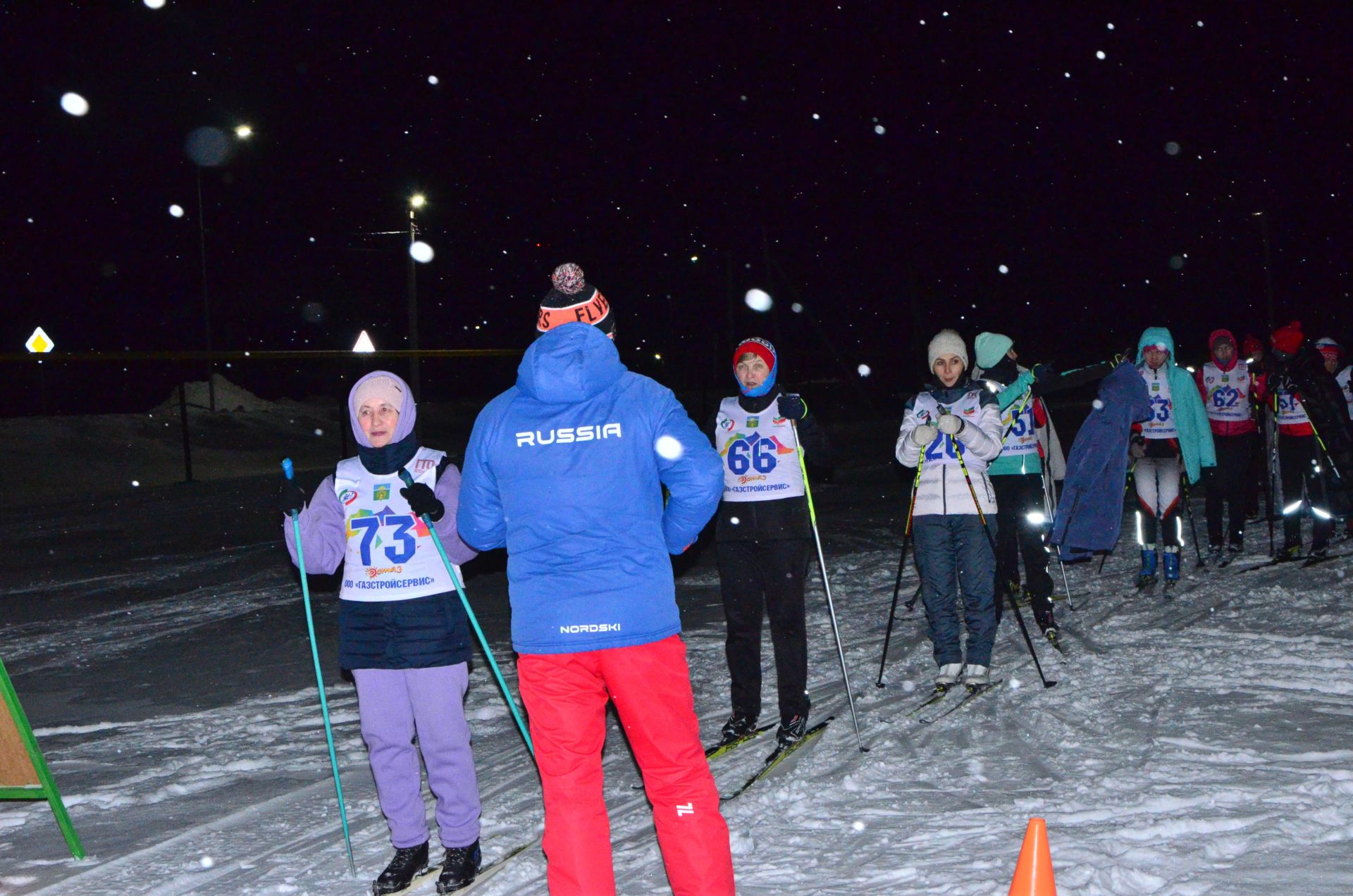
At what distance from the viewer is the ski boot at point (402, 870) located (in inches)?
153

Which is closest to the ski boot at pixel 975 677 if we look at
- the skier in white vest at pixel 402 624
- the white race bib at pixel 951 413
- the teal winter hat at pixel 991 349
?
the white race bib at pixel 951 413

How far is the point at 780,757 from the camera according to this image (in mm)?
5133

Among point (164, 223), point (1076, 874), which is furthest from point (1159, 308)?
point (1076, 874)

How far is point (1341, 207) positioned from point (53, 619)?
56178 millimetres

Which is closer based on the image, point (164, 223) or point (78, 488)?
point (78, 488)

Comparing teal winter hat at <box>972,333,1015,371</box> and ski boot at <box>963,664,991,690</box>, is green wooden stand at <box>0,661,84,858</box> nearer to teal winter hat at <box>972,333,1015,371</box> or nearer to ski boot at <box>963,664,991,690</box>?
ski boot at <box>963,664,991,690</box>

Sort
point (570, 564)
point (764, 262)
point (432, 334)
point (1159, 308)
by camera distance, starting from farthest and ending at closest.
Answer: point (1159, 308), point (432, 334), point (764, 262), point (570, 564)

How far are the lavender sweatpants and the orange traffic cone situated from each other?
1.91 metres

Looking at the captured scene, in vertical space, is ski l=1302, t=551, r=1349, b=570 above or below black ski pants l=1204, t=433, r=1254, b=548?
below

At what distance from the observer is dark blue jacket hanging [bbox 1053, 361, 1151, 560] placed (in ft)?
28.8

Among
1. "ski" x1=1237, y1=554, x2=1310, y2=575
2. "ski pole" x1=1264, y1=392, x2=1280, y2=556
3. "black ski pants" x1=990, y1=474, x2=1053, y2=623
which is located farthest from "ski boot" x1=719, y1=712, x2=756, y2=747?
"ski pole" x1=1264, y1=392, x2=1280, y2=556

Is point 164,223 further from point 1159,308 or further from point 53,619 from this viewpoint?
point 1159,308

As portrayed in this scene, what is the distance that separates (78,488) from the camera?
65.6 feet

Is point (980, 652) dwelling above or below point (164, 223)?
below
